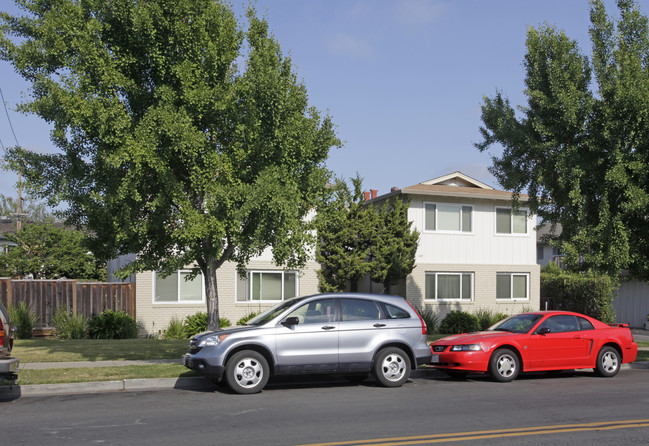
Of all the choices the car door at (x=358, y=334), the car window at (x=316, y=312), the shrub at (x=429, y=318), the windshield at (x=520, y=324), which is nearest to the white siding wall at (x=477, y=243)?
the shrub at (x=429, y=318)

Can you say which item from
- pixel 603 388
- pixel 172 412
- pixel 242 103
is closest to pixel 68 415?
pixel 172 412

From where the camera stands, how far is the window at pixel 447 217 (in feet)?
86.3

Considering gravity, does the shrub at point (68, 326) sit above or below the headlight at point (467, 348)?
below

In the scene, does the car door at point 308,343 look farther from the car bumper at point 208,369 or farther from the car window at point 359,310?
the car bumper at point 208,369

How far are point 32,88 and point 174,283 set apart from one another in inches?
469

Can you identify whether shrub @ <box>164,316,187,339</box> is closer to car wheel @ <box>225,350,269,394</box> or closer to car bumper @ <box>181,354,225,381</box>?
car bumper @ <box>181,354,225,381</box>

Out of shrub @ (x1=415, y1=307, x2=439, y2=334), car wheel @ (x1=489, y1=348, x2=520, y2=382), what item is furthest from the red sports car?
shrub @ (x1=415, y1=307, x2=439, y2=334)

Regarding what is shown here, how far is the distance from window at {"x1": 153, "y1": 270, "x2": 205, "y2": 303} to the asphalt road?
1258 centimetres

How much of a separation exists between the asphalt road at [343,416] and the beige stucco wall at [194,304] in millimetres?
12107

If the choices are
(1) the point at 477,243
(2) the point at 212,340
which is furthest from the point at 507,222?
(2) the point at 212,340

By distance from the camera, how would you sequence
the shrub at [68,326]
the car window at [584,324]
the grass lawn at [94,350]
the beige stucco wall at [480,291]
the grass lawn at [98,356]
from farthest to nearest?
1. the beige stucco wall at [480,291]
2. the shrub at [68,326]
3. the grass lawn at [94,350]
4. the car window at [584,324]
5. the grass lawn at [98,356]

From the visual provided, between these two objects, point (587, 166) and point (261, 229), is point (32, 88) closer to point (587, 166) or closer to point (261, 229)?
point (261, 229)

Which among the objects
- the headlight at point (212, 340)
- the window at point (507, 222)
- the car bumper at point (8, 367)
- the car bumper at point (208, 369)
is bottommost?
the car bumper at point (208, 369)

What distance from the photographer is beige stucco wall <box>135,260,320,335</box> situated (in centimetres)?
2281
